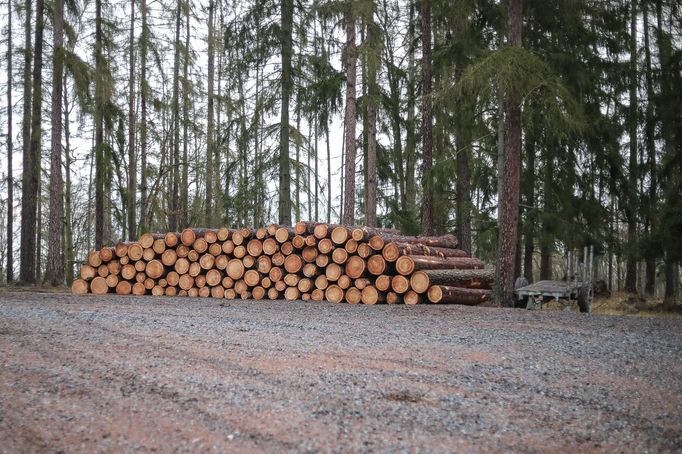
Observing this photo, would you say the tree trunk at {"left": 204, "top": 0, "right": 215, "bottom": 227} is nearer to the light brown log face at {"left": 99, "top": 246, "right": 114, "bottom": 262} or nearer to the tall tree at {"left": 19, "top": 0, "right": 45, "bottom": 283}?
the tall tree at {"left": 19, "top": 0, "right": 45, "bottom": 283}

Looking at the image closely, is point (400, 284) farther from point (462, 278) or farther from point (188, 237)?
point (188, 237)

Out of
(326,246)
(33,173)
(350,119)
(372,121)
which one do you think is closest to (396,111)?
(372,121)

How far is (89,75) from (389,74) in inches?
358

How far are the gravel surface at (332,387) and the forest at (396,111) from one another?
6621 mm

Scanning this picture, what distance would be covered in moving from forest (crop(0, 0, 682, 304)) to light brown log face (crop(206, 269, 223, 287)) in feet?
13.0

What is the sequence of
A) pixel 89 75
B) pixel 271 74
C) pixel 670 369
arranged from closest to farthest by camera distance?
1. pixel 670 369
2. pixel 89 75
3. pixel 271 74

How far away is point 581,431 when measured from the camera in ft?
11.7

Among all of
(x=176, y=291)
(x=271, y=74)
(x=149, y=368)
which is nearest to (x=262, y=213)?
(x=271, y=74)

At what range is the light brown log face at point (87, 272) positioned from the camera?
13.9 meters

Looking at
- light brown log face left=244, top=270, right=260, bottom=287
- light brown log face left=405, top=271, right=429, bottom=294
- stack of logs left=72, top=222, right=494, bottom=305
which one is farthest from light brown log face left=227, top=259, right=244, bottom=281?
light brown log face left=405, top=271, right=429, bottom=294

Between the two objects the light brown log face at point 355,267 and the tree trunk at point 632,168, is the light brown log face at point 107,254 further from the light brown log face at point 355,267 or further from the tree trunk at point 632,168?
the tree trunk at point 632,168

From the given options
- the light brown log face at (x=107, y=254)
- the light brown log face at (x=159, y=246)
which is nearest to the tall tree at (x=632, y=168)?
the light brown log face at (x=159, y=246)

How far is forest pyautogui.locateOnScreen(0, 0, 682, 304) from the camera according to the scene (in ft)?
48.3

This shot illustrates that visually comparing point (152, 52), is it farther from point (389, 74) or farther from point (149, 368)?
point (149, 368)
